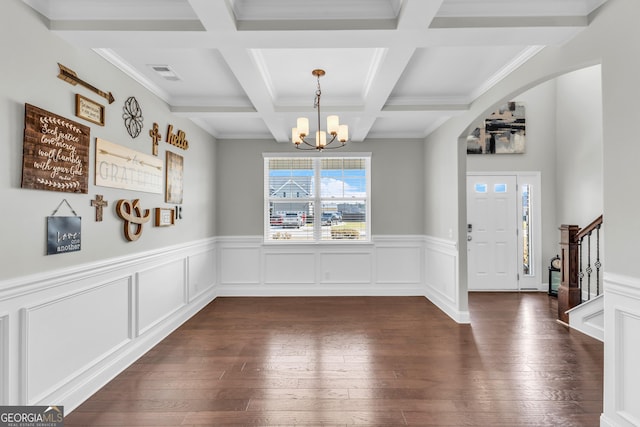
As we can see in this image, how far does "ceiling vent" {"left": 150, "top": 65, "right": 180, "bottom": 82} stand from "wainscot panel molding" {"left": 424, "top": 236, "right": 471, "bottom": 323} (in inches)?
144

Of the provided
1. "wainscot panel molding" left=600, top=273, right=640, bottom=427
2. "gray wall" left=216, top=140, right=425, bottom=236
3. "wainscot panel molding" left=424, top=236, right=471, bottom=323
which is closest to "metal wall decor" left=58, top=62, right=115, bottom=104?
"gray wall" left=216, top=140, right=425, bottom=236

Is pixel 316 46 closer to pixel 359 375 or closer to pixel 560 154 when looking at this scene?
pixel 359 375

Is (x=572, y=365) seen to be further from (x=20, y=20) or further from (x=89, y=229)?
(x=20, y=20)

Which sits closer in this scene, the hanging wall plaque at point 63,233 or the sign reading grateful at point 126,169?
the hanging wall plaque at point 63,233

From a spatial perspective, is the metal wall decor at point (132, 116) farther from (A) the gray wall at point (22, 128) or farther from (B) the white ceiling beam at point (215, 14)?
(B) the white ceiling beam at point (215, 14)

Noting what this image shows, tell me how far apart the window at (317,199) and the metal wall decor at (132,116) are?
8.33 ft

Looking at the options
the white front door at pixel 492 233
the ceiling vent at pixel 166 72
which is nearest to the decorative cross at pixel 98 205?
the ceiling vent at pixel 166 72

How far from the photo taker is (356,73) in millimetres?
3170

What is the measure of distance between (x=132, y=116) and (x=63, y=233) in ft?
4.30

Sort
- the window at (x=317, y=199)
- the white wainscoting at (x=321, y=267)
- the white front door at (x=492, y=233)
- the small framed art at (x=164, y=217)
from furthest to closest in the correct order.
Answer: the white front door at (x=492, y=233), the window at (x=317, y=199), the white wainscoting at (x=321, y=267), the small framed art at (x=164, y=217)

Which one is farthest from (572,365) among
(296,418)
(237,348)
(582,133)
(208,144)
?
(208,144)

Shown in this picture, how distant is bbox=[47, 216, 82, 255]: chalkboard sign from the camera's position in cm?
215

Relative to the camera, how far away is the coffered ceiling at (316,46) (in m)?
2.13

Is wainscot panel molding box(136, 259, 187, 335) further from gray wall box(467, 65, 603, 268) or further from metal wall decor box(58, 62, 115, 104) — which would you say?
gray wall box(467, 65, 603, 268)
